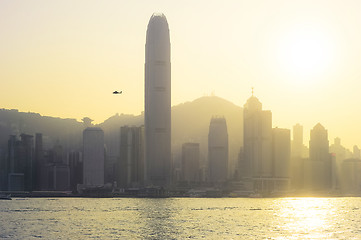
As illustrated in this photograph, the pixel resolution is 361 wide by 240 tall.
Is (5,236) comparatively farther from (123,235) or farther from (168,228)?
(168,228)

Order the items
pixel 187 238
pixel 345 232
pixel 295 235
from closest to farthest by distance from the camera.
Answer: pixel 187 238
pixel 295 235
pixel 345 232

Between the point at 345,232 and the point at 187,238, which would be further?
the point at 345,232

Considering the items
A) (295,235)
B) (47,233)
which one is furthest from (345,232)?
(47,233)

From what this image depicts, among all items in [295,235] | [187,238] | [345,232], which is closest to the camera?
[187,238]

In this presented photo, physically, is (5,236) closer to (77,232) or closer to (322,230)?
(77,232)

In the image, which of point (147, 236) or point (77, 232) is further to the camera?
point (77, 232)

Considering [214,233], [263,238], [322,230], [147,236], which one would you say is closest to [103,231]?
[147,236]

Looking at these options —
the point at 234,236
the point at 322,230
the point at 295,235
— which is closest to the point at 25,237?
the point at 234,236
